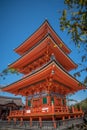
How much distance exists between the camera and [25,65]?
18500mm

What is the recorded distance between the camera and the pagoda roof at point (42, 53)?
14781mm

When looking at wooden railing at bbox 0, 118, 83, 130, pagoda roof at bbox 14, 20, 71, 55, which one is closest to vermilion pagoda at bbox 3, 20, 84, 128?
pagoda roof at bbox 14, 20, 71, 55

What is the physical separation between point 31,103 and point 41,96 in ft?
6.03

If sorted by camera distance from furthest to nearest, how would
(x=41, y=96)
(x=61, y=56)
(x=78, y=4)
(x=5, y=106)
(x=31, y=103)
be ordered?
(x=5, y=106) < (x=61, y=56) < (x=31, y=103) < (x=41, y=96) < (x=78, y=4)

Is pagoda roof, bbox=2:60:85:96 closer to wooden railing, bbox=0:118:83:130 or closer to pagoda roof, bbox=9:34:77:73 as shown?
pagoda roof, bbox=9:34:77:73

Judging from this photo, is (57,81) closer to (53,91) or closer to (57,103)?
(53,91)

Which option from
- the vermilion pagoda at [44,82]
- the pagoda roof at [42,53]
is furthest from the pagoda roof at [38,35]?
the pagoda roof at [42,53]

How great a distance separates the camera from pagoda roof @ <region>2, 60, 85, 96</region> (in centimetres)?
1222

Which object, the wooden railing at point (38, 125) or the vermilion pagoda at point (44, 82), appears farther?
the vermilion pagoda at point (44, 82)

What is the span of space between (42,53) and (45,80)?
3882mm

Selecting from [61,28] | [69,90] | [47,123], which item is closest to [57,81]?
[69,90]

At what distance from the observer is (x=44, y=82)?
1388cm

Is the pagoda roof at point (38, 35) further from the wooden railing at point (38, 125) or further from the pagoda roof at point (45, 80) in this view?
the wooden railing at point (38, 125)

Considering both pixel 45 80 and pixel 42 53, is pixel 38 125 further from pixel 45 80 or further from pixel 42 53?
pixel 42 53
